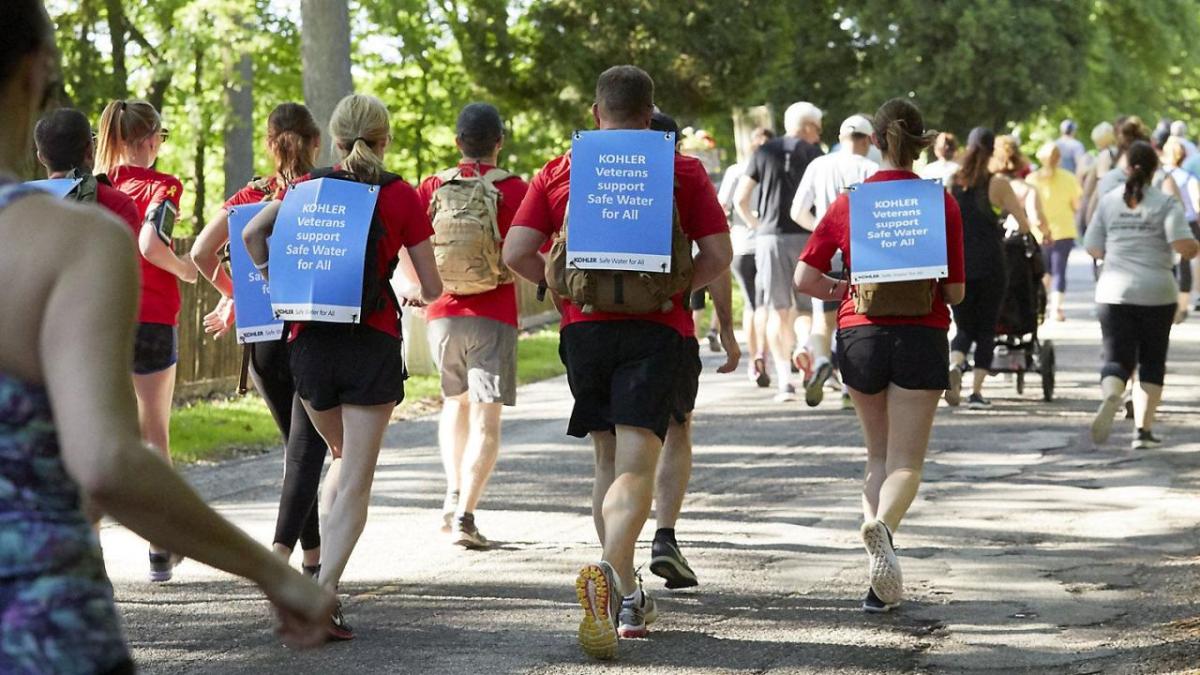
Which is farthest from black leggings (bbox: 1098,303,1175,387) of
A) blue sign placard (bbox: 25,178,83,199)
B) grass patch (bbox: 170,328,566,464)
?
blue sign placard (bbox: 25,178,83,199)

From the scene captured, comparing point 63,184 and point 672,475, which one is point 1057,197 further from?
point 63,184

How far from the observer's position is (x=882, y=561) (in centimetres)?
702

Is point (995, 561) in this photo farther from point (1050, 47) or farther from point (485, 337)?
point (1050, 47)

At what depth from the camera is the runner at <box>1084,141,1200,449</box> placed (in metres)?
11.6

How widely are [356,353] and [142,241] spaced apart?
148 cm

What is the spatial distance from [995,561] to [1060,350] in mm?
10711

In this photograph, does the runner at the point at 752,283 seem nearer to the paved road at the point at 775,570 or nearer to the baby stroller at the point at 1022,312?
the baby stroller at the point at 1022,312

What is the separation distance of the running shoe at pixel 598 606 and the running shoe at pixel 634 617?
436 millimetres

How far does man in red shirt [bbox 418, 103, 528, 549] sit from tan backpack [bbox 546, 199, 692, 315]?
1.80m

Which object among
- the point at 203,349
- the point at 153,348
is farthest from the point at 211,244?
the point at 203,349

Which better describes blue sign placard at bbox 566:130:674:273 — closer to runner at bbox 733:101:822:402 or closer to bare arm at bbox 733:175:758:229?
runner at bbox 733:101:822:402

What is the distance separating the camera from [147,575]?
26.4 ft

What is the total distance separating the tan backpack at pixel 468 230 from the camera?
8328 mm

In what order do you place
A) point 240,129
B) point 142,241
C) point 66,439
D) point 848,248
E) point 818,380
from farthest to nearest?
point 240,129, point 818,380, point 142,241, point 848,248, point 66,439
